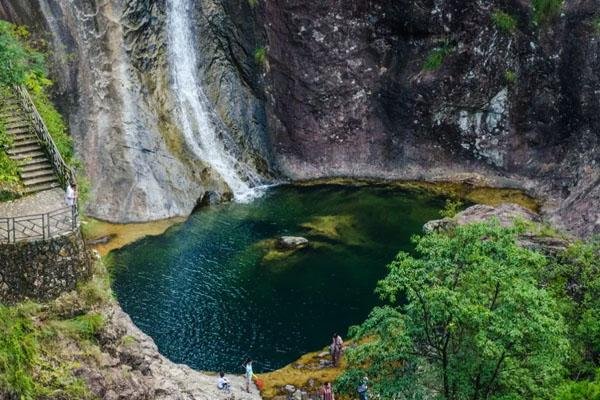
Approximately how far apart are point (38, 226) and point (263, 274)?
59.6ft

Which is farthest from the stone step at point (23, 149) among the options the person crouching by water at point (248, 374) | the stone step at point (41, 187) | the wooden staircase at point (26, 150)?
the person crouching by water at point (248, 374)

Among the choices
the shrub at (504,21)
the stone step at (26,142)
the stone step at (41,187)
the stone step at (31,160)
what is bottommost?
the stone step at (41,187)

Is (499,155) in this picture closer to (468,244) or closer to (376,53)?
(376,53)

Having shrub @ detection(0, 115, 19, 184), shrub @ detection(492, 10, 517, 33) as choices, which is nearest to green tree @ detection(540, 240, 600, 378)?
shrub @ detection(0, 115, 19, 184)

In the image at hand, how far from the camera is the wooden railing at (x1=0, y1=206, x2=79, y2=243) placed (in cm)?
2500

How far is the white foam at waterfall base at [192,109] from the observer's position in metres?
54.1

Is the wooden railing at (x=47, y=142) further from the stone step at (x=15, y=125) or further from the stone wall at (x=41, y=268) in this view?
the stone wall at (x=41, y=268)

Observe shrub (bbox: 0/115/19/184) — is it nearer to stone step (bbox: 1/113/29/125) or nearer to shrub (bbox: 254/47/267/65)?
stone step (bbox: 1/113/29/125)

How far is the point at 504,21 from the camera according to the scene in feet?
178

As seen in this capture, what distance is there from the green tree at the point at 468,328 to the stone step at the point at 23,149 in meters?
16.4

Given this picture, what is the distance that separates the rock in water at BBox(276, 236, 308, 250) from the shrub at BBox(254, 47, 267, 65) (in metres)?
18.5

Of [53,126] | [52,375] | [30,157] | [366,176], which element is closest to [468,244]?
[52,375]

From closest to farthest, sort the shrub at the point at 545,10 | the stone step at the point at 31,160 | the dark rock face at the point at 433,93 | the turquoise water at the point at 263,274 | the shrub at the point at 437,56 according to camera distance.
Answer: the stone step at the point at 31,160 → the turquoise water at the point at 263,274 → the shrub at the point at 545,10 → the dark rock face at the point at 433,93 → the shrub at the point at 437,56

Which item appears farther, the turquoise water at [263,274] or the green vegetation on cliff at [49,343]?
the turquoise water at [263,274]
